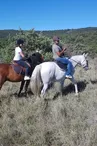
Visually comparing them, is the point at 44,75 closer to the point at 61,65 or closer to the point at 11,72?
the point at 61,65

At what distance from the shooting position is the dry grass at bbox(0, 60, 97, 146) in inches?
235

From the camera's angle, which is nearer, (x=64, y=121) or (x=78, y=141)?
(x=78, y=141)

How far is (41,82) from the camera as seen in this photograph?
10195 mm

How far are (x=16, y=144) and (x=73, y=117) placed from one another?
1.93m

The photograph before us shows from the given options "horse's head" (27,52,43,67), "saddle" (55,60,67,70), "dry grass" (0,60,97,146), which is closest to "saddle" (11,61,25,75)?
"horse's head" (27,52,43,67)

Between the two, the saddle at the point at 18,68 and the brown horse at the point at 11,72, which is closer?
the brown horse at the point at 11,72

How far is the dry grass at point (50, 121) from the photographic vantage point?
19.6ft

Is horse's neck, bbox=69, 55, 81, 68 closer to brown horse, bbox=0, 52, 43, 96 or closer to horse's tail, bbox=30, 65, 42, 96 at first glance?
brown horse, bbox=0, 52, 43, 96

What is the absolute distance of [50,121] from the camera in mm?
7086

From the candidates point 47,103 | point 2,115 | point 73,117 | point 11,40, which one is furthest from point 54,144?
point 11,40

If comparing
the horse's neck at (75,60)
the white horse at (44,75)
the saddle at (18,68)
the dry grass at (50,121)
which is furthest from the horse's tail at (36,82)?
the horse's neck at (75,60)

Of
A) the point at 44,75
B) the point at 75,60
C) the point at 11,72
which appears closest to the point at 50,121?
the point at 44,75

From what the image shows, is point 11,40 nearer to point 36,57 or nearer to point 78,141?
point 36,57

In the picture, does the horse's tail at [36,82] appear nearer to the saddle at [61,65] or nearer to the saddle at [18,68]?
the saddle at [18,68]
